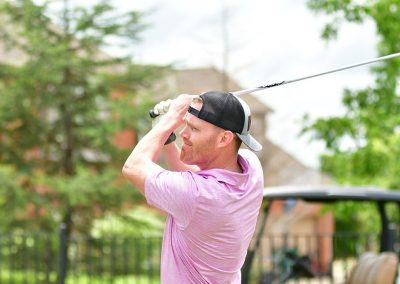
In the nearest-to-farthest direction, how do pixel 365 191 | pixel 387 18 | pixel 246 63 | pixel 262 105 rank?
pixel 365 191 → pixel 387 18 → pixel 246 63 → pixel 262 105

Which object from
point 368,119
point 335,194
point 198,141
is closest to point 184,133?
point 198,141

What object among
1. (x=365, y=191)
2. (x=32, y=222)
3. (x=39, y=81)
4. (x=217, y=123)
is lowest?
(x=32, y=222)

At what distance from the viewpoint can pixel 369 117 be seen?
43.0 ft

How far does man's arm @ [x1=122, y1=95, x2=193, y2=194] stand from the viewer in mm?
3146

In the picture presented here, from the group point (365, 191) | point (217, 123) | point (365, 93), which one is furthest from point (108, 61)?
point (217, 123)

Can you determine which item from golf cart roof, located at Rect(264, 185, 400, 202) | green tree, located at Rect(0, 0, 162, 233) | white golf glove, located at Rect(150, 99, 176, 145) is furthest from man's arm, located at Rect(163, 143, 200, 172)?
green tree, located at Rect(0, 0, 162, 233)

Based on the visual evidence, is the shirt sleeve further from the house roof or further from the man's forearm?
the house roof

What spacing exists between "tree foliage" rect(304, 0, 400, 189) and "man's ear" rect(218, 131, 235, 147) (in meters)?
9.78

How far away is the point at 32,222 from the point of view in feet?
68.9

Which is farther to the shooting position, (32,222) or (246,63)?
(246,63)

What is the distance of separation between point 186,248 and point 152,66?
1839 centimetres

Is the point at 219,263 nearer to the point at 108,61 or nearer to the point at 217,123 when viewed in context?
the point at 217,123

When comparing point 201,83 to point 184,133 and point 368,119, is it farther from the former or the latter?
point 184,133

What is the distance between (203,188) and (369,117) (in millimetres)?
10348
